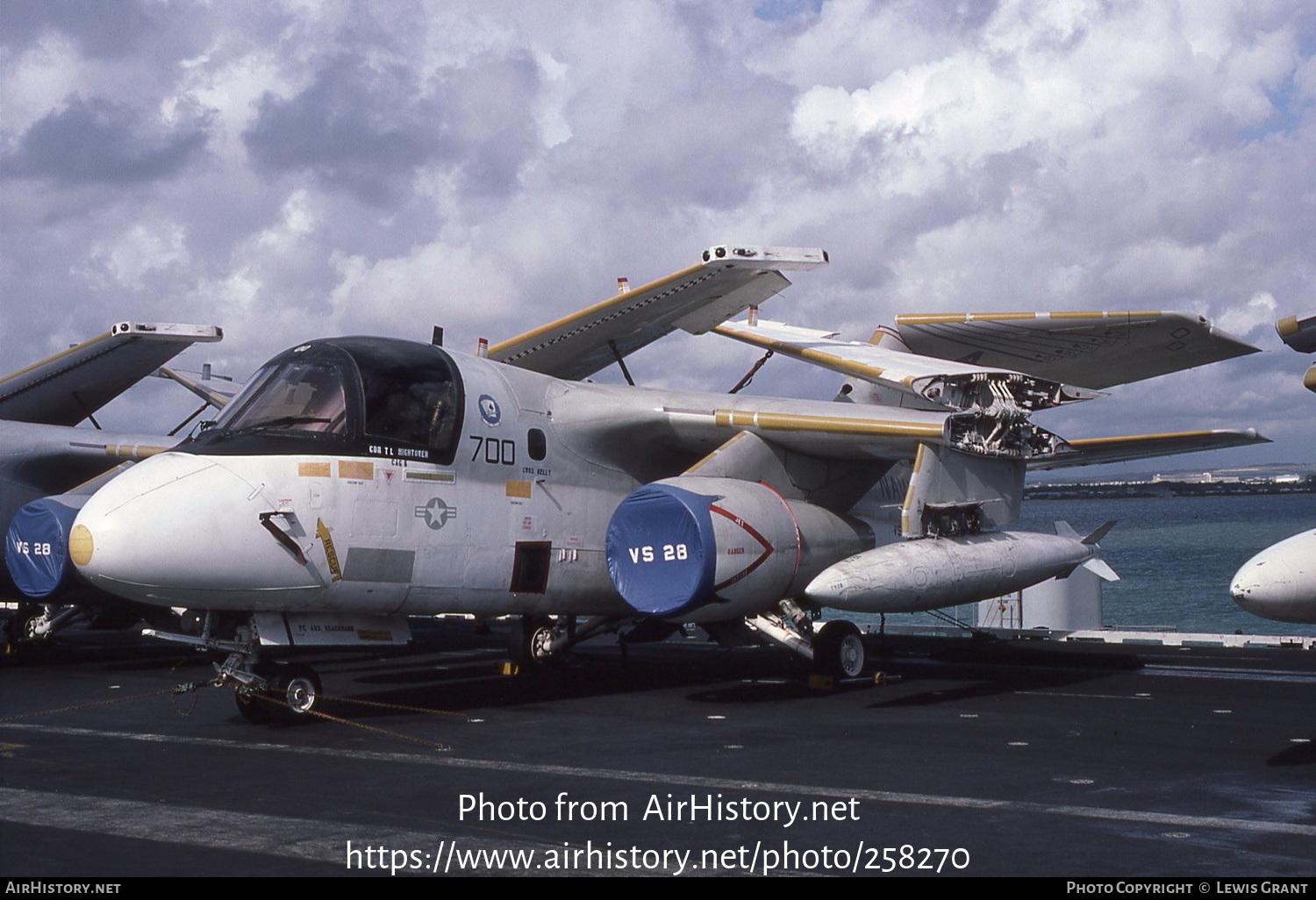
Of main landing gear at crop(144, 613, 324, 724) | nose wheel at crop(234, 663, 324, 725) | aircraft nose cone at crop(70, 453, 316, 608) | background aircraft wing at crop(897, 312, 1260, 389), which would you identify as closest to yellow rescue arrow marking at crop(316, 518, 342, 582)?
aircraft nose cone at crop(70, 453, 316, 608)

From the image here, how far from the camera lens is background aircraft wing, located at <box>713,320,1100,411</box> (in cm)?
1430

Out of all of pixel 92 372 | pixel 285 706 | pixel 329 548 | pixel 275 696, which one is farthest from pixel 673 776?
pixel 92 372

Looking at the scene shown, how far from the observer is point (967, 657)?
740 inches

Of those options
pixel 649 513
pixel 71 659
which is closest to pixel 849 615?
pixel 71 659

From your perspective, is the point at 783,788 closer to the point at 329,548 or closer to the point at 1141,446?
the point at 329,548

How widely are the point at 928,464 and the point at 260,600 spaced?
24.6ft

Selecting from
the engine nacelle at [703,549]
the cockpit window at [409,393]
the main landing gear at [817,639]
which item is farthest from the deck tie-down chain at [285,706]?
the main landing gear at [817,639]

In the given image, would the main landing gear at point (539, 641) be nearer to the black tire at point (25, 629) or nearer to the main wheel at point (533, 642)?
the main wheel at point (533, 642)

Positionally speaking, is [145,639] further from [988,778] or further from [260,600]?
[988,778]

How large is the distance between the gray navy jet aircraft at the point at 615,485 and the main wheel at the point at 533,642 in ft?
0.12

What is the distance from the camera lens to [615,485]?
14461 mm

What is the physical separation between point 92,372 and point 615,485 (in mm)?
10046

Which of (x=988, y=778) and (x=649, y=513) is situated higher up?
(x=649, y=513)

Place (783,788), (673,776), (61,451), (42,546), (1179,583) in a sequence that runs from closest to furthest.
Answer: (783,788)
(673,776)
(42,546)
(61,451)
(1179,583)
